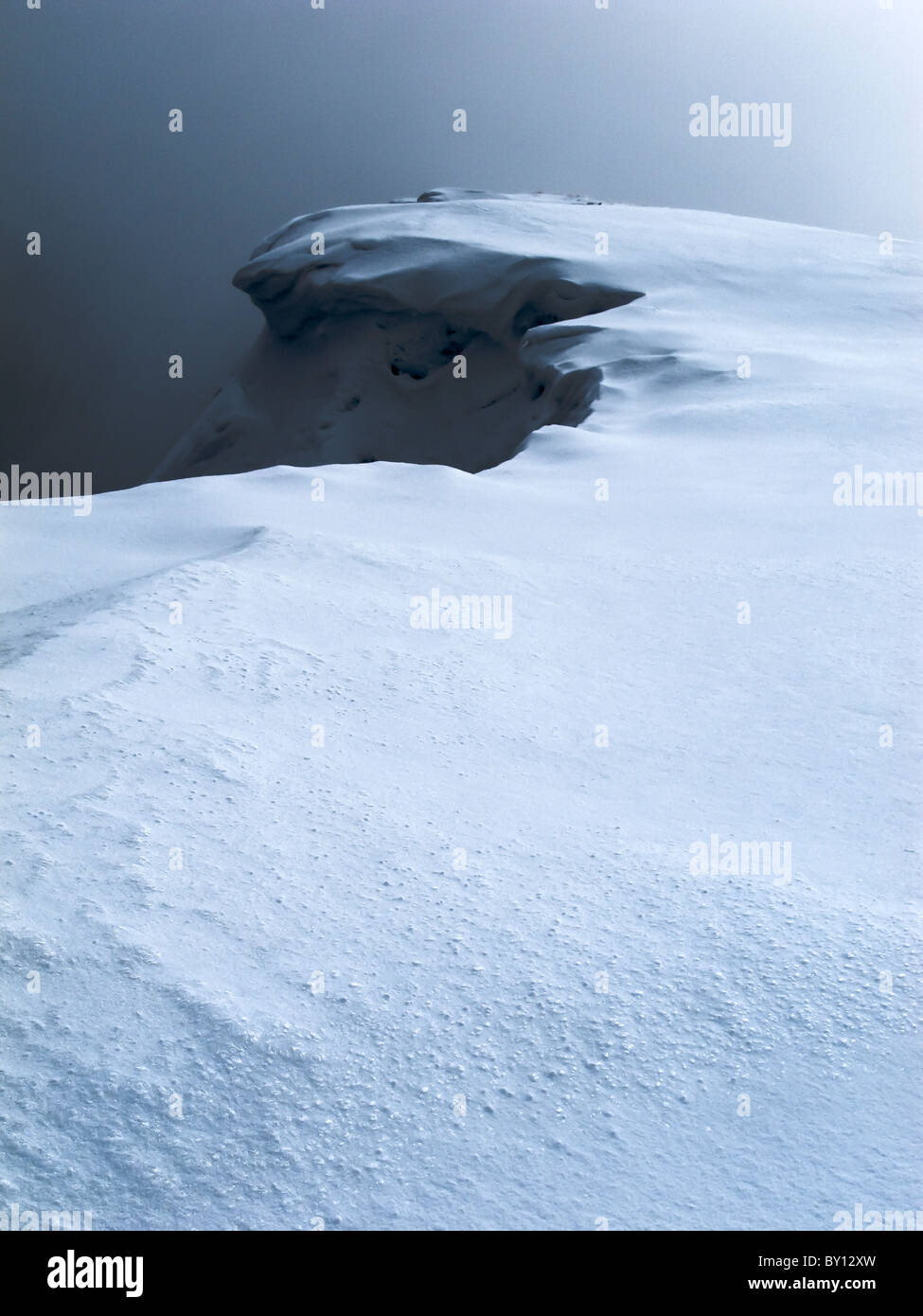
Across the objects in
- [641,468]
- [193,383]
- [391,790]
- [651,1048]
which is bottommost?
[651,1048]

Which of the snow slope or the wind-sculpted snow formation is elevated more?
the wind-sculpted snow formation

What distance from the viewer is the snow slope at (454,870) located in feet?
3.50

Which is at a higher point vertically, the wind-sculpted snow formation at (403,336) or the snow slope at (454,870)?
the wind-sculpted snow formation at (403,336)

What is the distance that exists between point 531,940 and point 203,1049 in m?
0.39

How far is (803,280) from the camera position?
5.95 m

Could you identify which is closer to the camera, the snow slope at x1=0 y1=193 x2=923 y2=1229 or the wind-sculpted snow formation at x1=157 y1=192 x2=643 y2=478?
the snow slope at x1=0 y1=193 x2=923 y2=1229

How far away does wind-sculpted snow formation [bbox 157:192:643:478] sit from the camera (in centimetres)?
635

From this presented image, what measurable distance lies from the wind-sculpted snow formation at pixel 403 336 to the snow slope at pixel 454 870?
3176 millimetres

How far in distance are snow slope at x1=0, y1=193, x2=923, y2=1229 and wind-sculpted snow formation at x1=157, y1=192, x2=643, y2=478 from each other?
125 inches

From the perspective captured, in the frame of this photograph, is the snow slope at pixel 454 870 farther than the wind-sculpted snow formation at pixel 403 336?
No

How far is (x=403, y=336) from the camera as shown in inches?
285

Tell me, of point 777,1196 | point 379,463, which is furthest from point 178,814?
point 379,463

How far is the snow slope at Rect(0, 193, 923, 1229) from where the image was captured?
1067 millimetres
